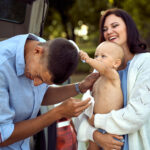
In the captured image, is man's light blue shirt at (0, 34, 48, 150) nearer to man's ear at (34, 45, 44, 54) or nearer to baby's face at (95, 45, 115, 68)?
man's ear at (34, 45, 44, 54)

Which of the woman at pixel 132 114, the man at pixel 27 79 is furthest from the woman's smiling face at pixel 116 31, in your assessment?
the man at pixel 27 79

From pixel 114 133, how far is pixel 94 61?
22.3 inches

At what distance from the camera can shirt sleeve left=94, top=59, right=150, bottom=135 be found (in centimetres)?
184

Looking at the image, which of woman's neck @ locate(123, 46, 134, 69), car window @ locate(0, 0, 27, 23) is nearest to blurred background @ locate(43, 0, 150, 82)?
car window @ locate(0, 0, 27, 23)

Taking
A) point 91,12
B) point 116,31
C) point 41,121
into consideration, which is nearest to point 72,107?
point 41,121

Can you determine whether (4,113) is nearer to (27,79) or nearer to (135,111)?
(27,79)

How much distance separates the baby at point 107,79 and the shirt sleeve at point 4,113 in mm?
619

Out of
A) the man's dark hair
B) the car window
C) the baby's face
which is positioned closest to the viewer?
the man's dark hair

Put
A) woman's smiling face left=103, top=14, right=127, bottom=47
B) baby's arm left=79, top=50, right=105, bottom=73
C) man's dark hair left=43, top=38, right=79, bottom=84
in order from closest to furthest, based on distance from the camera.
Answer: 1. man's dark hair left=43, top=38, right=79, bottom=84
2. baby's arm left=79, top=50, right=105, bottom=73
3. woman's smiling face left=103, top=14, right=127, bottom=47

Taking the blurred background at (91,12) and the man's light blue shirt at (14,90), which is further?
the blurred background at (91,12)

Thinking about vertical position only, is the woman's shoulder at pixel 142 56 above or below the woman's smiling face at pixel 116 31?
below

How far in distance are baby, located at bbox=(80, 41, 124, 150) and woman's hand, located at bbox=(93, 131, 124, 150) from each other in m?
0.08

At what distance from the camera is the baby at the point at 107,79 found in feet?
6.62

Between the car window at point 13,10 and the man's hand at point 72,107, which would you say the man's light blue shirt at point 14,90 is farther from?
the car window at point 13,10
